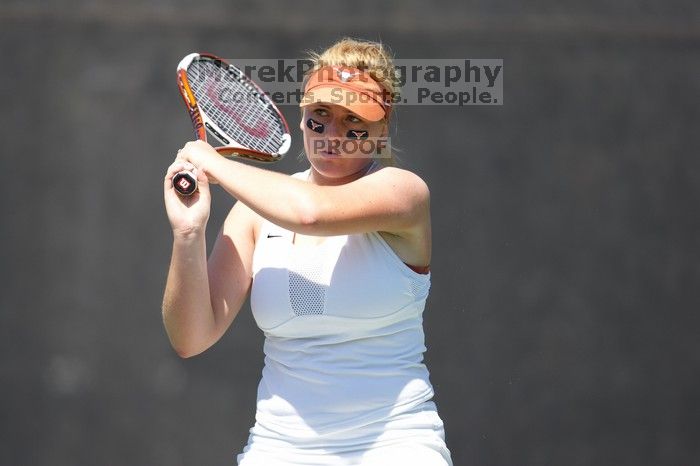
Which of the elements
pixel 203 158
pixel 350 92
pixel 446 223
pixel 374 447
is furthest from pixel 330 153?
pixel 446 223

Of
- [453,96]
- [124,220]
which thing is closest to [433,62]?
[453,96]

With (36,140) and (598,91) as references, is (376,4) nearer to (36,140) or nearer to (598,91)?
(598,91)

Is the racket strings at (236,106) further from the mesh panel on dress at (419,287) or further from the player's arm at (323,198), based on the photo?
the mesh panel on dress at (419,287)

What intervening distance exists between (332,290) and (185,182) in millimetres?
355

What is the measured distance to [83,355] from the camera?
3.67 metres

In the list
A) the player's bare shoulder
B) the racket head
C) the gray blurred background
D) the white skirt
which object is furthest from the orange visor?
the gray blurred background

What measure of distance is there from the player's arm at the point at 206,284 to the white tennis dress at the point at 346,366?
0.39 ft

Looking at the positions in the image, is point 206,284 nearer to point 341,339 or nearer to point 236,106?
point 341,339

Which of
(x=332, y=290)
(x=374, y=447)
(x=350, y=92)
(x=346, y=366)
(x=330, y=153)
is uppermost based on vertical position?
(x=350, y=92)

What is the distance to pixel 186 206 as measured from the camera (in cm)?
210

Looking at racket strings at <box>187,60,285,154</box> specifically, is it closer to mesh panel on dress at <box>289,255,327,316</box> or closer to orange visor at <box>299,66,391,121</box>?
orange visor at <box>299,66,391,121</box>

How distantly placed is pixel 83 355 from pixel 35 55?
1.04 metres

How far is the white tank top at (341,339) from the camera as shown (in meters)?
2.07

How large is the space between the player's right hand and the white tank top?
0.20 meters
